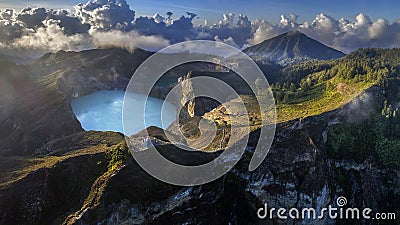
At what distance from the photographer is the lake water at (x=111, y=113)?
7762cm

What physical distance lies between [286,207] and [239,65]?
79.5 meters

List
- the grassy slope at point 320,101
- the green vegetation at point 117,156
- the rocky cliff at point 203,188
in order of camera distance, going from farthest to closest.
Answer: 1. the grassy slope at point 320,101
2. the green vegetation at point 117,156
3. the rocky cliff at point 203,188

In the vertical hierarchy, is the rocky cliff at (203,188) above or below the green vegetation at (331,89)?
below

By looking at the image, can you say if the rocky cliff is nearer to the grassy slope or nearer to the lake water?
the grassy slope

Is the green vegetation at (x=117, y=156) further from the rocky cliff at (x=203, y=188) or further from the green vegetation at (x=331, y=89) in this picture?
the green vegetation at (x=331, y=89)

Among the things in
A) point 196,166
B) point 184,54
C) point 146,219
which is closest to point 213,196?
point 196,166

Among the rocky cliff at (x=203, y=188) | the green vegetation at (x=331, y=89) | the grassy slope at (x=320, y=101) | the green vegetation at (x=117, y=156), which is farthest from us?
A: the green vegetation at (x=331, y=89)

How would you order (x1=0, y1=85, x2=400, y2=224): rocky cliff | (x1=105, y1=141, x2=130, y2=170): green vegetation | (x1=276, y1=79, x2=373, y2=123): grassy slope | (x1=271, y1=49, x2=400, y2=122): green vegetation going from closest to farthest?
(x1=0, y1=85, x2=400, y2=224): rocky cliff
(x1=105, y1=141, x2=130, y2=170): green vegetation
(x1=276, y1=79, x2=373, y2=123): grassy slope
(x1=271, y1=49, x2=400, y2=122): green vegetation

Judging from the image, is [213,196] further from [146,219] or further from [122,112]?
[122,112]

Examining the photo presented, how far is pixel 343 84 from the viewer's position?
72.3 metres

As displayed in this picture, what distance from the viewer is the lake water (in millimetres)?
77625

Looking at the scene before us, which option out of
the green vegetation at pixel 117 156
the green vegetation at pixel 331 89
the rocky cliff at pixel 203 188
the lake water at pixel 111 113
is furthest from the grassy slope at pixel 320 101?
the lake water at pixel 111 113

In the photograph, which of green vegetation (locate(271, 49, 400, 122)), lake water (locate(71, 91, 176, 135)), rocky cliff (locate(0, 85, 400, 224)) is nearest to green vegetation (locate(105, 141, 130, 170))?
rocky cliff (locate(0, 85, 400, 224))

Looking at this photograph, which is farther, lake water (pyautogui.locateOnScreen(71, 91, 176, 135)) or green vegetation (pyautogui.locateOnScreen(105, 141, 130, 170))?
lake water (pyautogui.locateOnScreen(71, 91, 176, 135))
